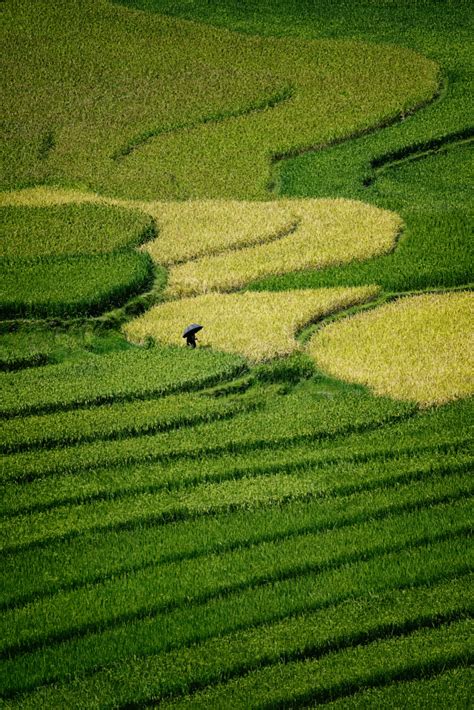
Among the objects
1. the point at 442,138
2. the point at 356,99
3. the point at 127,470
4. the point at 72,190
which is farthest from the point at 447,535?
the point at 356,99

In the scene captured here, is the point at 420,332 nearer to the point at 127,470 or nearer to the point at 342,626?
the point at 127,470

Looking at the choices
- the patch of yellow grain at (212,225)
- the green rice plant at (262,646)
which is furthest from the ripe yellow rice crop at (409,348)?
the green rice plant at (262,646)

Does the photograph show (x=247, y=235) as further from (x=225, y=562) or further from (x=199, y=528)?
(x=225, y=562)

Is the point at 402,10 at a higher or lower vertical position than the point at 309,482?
higher

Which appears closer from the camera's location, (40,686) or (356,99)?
(40,686)

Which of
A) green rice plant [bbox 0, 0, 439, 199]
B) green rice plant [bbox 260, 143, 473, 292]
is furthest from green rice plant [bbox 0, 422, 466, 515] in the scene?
green rice plant [bbox 0, 0, 439, 199]

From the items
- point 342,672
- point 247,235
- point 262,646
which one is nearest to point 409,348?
point 247,235
